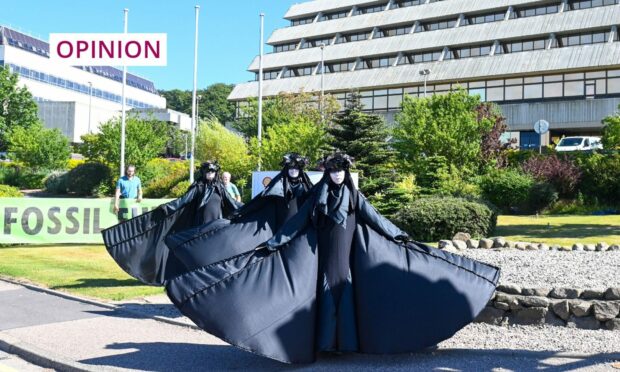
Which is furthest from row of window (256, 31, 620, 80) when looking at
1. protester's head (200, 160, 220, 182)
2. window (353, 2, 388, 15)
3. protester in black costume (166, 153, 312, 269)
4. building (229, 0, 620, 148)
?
protester in black costume (166, 153, 312, 269)

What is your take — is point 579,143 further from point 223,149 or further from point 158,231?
point 158,231

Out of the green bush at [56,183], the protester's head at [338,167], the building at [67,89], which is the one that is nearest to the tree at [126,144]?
the green bush at [56,183]

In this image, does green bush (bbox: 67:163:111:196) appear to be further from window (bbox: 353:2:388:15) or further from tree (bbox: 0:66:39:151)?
window (bbox: 353:2:388:15)

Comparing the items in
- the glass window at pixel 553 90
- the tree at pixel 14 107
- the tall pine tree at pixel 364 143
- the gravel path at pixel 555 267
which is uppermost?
the glass window at pixel 553 90

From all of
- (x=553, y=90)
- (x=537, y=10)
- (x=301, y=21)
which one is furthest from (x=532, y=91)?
(x=301, y=21)

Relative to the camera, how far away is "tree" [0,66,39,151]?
185 ft

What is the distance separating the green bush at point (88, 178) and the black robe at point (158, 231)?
32.3 m

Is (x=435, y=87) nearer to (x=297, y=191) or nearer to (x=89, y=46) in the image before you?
(x=89, y=46)

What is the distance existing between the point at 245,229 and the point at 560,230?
46.3 ft

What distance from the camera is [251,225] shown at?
8.41 meters

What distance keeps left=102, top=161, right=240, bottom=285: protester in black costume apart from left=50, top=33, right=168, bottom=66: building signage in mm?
16788

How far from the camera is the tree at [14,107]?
56344 mm

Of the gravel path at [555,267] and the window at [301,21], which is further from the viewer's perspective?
the window at [301,21]

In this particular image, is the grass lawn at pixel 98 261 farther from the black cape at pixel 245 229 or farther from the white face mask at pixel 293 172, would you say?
the white face mask at pixel 293 172
